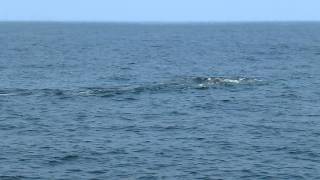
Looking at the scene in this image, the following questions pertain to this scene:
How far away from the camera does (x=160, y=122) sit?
185ft

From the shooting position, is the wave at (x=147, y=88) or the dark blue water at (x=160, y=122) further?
the wave at (x=147, y=88)

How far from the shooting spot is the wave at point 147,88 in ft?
236

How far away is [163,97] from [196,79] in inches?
554

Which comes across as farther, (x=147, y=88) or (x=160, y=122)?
(x=147, y=88)

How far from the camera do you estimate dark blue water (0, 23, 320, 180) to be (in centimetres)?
4188

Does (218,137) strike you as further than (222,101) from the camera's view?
No

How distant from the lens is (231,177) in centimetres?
3969

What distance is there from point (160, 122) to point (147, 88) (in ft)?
67.4

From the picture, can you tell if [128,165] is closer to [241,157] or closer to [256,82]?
[241,157]

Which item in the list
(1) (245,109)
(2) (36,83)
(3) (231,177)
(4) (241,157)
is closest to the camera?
(3) (231,177)

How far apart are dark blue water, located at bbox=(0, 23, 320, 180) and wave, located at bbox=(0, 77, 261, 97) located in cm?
12

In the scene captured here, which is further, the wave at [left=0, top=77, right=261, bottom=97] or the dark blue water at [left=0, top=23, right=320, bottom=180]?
the wave at [left=0, top=77, right=261, bottom=97]

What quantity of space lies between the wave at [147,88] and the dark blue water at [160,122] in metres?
0.12

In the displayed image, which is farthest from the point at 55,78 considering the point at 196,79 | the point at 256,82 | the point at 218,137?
the point at 218,137
